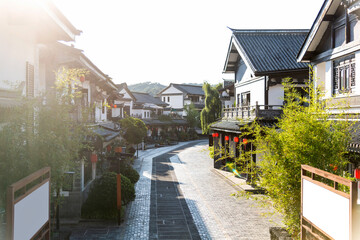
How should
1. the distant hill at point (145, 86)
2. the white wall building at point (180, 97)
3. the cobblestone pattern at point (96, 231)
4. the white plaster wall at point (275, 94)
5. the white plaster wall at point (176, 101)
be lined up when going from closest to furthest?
the cobblestone pattern at point (96, 231)
the white plaster wall at point (275, 94)
the white wall building at point (180, 97)
the white plaster wall at point (176, 101)
the distant hill at point (145, 86)

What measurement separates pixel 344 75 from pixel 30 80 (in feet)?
34.5

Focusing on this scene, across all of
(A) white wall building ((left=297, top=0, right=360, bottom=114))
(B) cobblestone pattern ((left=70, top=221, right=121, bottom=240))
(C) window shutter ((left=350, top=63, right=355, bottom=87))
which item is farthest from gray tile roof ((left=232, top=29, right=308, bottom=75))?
(B) cobblestone pattern ((left=70, top=221, right=121, bottom=240))

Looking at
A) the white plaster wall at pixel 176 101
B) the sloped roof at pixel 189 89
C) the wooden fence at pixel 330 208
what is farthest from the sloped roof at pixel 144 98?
the wooden fence at pixel 330 208

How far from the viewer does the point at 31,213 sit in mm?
4945

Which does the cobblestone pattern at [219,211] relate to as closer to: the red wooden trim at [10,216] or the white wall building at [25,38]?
the red wooden trim at [10,216]

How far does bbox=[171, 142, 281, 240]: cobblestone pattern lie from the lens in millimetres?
10695

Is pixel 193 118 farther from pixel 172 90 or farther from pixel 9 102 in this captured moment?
pixel 9 102

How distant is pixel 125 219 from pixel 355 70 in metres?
9.92

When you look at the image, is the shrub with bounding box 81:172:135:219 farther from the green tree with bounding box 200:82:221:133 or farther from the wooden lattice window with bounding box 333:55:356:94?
the green tree with bounding box 200:82:221:133

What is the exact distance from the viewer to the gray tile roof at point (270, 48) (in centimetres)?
1872

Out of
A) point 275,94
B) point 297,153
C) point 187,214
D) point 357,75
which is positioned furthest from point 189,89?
point 297,153

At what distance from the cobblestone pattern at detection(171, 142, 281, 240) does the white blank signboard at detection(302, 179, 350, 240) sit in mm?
2814

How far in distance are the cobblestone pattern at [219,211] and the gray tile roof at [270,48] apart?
7340 mm

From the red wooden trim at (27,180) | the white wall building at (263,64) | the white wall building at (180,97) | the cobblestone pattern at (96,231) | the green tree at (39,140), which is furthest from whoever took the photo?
the white wall building at (180,97)
